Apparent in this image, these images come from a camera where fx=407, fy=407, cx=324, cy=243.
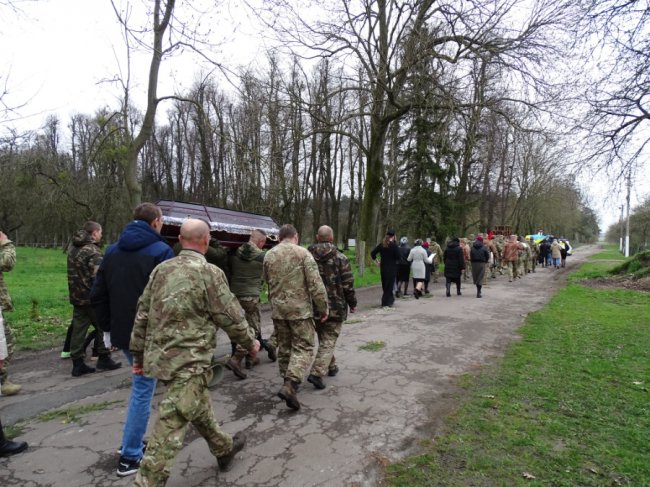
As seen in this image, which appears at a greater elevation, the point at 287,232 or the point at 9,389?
the point at 287,232

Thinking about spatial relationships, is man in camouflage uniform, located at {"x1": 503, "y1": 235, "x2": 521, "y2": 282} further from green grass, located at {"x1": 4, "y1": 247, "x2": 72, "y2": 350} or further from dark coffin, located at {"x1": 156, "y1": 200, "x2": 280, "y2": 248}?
green grass, located at {"x1": 4, "y1": 247, "x2": 72, "y2": 350}

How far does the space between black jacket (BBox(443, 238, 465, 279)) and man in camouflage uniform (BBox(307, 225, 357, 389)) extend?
8.22 m

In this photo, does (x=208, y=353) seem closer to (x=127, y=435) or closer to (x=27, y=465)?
(x=127, y=435)

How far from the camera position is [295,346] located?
4.61m

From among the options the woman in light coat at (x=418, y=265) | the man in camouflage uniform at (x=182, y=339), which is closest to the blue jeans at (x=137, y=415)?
the man in camouflage uniform at (x=182, y=339)

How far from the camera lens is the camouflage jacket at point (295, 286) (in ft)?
15.0

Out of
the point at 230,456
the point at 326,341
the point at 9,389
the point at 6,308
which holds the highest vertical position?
the point at 6,308

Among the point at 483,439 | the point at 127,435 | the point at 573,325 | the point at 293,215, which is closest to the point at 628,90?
the point at 573,325

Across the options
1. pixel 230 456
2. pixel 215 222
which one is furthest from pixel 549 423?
pixel 215 222

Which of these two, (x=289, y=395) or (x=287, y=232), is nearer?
(x=289, y=395)

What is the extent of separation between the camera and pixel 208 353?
2.91 metres

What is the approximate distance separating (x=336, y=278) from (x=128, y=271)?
8.57ft

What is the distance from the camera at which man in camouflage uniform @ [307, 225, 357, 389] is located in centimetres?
494

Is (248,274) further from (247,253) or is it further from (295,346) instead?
(295,346)
